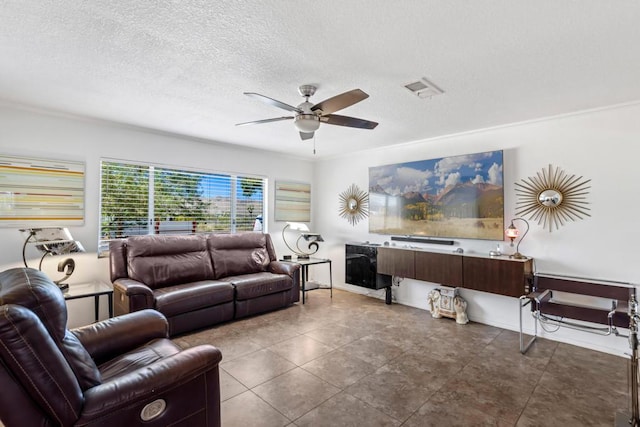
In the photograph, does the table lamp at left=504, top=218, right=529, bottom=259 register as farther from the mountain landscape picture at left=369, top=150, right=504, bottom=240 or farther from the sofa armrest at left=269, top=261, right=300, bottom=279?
the sofa armrest at left=269, top=261, right=300, bottom=279

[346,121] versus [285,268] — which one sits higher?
[346,121]

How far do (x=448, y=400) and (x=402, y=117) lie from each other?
2.80 metres

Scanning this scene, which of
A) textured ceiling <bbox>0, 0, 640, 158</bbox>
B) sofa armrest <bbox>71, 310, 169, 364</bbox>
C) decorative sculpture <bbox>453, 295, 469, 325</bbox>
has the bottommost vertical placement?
decorative sculpture <bbox>453, 295, 469, 325</bbox>

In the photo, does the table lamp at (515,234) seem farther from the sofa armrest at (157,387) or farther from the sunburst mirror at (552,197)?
the sofa armrest at (157,387)

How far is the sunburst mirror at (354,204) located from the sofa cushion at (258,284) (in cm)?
181

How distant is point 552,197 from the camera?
3.44m

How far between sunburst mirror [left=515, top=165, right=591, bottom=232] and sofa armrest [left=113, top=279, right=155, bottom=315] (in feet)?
14.3

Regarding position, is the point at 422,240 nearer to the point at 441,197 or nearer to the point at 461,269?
the point at 441,197

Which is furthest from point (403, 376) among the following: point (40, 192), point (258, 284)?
point (40, 192)

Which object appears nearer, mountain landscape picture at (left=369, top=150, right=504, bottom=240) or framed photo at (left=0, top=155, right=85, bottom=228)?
framed photo at (left=0, top=155, right=85, bottom=228)

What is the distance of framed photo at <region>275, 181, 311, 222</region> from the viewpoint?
18.8ft

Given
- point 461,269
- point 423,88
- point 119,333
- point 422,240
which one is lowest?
point 119,333

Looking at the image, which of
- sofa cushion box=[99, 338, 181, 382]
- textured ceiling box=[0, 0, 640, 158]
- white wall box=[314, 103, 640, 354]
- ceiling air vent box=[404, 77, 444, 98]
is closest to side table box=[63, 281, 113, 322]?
sofa cushion box=[99, 338, 181, 382]

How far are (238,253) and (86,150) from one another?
229 centimetres
